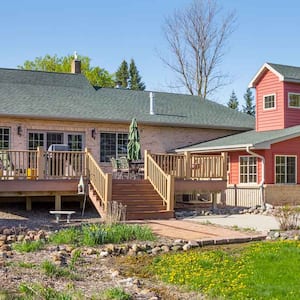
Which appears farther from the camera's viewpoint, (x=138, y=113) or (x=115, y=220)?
(x=138, y=113)

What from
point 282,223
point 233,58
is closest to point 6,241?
point 282,223

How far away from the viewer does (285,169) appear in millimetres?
20469

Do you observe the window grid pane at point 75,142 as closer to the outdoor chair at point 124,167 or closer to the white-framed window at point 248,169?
the outdoor chair at point 124,167

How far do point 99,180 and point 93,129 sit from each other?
593 cm

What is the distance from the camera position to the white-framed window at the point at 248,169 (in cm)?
2055

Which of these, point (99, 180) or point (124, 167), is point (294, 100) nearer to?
point (124, 167)

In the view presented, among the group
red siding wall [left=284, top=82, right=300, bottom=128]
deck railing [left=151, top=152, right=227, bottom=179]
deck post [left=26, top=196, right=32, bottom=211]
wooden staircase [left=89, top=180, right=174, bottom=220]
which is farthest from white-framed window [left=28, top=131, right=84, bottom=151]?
red siding wall [left=284, top=82, right=300, bottom=128]

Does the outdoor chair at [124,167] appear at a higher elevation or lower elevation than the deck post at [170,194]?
higher

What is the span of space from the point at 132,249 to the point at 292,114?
1556 centimetres

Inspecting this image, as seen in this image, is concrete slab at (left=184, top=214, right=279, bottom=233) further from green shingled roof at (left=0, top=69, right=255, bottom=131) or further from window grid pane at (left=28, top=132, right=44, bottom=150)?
window grid pane at (left=28, top=132, right=44, bottom=150)

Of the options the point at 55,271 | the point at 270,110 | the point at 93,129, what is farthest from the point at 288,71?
the point at 55,271

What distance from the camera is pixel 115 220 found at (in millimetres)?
12008

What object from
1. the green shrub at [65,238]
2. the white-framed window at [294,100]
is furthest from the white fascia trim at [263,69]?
the green shrub at [65,238]

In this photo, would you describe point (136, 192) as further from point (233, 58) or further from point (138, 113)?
point (233, 58)
